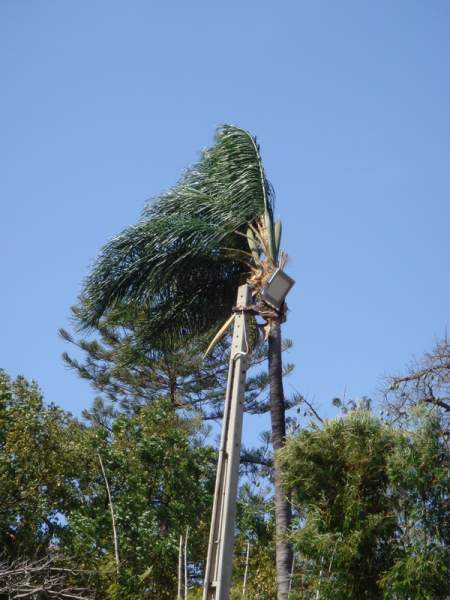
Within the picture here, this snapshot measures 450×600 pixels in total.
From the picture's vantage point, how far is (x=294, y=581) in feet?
32.2

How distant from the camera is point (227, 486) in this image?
227 inches

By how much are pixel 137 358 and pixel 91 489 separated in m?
4.35

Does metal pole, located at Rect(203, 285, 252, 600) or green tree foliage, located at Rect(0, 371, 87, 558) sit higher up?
green tree foliage, located at Rect(0, 371, 87, 558)

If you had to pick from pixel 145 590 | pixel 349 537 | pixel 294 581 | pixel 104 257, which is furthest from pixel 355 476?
pixel 145 590

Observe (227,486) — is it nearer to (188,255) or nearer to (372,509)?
(372,509)

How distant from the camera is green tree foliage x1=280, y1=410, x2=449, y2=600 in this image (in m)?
8.40

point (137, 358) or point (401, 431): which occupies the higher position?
point (137, 358)

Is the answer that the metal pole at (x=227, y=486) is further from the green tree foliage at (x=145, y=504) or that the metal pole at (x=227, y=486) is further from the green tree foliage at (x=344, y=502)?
the green tree foliage at (x=145, y=504)

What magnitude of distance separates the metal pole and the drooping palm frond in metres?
4.88

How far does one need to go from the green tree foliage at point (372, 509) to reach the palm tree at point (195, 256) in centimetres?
197

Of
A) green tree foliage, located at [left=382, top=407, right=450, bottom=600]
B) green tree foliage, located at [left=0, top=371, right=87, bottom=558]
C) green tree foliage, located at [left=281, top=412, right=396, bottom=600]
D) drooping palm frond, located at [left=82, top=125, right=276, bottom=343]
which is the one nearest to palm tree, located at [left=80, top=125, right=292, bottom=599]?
drooping palm frond, located at [left=82, top=125, right=276, bottom=343]

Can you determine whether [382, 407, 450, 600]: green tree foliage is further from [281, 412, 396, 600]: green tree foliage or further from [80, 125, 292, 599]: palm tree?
[80, 125, 292, 599]: palm tree

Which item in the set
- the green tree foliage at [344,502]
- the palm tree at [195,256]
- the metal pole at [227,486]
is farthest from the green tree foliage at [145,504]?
the metal pole at [227,486]

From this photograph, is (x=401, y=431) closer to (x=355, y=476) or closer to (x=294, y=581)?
(x=355, y=476)
